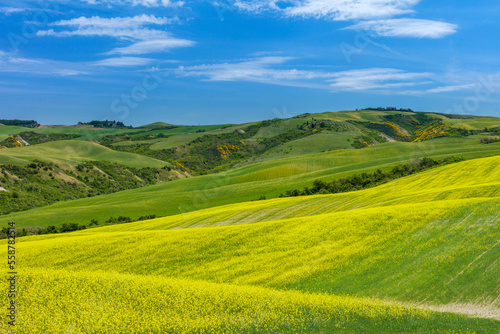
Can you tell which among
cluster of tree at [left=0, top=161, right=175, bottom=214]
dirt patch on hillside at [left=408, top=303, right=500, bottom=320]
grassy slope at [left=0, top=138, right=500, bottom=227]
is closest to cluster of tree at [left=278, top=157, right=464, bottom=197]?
grassy slope at [left=0, top=138, right=500, bottom=227]

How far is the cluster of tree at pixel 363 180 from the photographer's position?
81.1m

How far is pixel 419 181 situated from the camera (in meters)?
69.5

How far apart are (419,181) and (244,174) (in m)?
56.3

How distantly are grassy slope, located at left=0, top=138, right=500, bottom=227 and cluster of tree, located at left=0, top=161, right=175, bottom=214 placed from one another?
44.9ft

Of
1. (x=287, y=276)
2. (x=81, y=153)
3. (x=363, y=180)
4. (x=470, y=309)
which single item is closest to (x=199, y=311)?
(x=287, y=276)

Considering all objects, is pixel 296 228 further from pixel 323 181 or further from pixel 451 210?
pixel 323 181

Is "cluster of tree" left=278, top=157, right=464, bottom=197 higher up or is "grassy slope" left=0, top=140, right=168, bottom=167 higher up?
"grassy slope" left=0, top=140, right=168, bottom=167

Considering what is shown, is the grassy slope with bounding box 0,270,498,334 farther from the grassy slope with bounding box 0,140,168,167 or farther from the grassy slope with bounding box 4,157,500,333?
the grassy slope with bounding box 0,140,168,167

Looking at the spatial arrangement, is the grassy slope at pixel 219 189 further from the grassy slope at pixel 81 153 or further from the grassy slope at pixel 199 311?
the grassy slope at pixel 81 153

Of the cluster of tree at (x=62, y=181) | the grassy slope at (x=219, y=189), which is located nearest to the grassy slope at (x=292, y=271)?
the grassy slope at (x=219, y=189)

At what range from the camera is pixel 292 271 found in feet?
101

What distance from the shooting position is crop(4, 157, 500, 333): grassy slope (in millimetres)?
22859

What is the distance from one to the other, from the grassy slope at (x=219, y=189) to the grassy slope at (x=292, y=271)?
38.0 m

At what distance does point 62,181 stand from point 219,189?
192 ft
